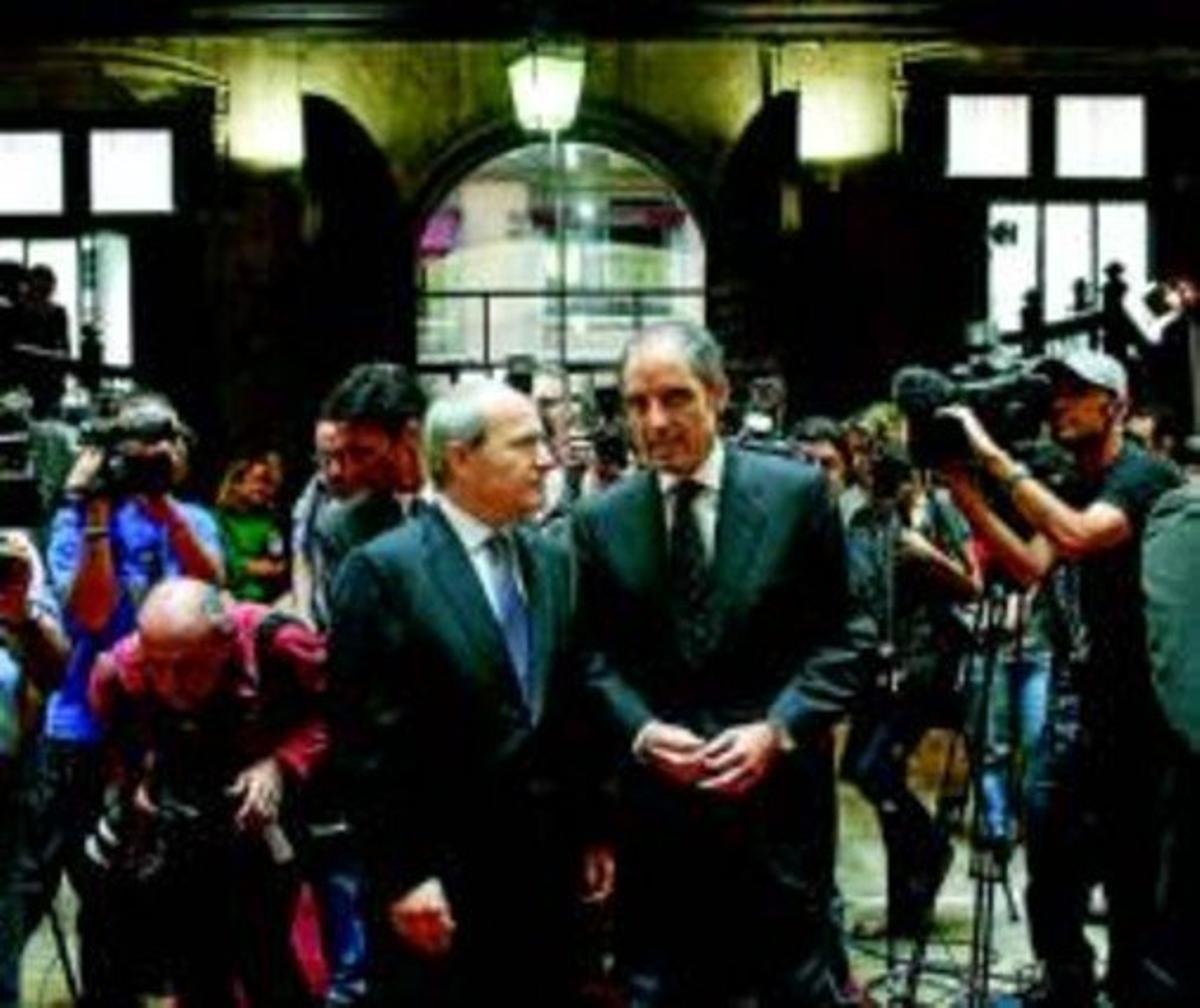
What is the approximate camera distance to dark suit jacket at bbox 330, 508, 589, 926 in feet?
18.7

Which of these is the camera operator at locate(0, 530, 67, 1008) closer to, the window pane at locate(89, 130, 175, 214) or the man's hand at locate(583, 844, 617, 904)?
the man's hand at locate(583, 844, 617, 904)

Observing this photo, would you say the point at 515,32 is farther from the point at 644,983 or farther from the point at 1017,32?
the point at 644,983

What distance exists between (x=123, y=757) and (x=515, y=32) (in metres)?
12.7

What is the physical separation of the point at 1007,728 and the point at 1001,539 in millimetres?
2800

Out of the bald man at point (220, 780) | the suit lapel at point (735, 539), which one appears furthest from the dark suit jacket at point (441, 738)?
the bald man at point (220, 780)

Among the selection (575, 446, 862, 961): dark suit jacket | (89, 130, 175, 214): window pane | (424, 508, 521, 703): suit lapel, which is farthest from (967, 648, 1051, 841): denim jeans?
(89, 130, 175, 214): window pane

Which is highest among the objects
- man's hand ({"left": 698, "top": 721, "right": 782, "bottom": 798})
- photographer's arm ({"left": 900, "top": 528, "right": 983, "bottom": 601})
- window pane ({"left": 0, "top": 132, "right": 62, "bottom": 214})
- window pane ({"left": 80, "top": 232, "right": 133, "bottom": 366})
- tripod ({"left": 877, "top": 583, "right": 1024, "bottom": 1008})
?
window pane ({"left": 0, "top": 132, "right": 62, "bottom": 214})

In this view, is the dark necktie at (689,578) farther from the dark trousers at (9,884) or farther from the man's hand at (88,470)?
the man's hand at (88,470)

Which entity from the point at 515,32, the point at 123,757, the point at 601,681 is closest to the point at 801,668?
the point at 601,681

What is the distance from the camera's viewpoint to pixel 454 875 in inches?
226

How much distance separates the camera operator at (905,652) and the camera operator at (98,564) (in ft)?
8.94

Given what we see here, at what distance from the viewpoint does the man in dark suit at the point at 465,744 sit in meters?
5.72

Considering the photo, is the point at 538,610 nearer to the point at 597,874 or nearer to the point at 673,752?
the point at 673,752

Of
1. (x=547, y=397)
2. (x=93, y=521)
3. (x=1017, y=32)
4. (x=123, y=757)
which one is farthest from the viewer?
(x=1017, y=32)
